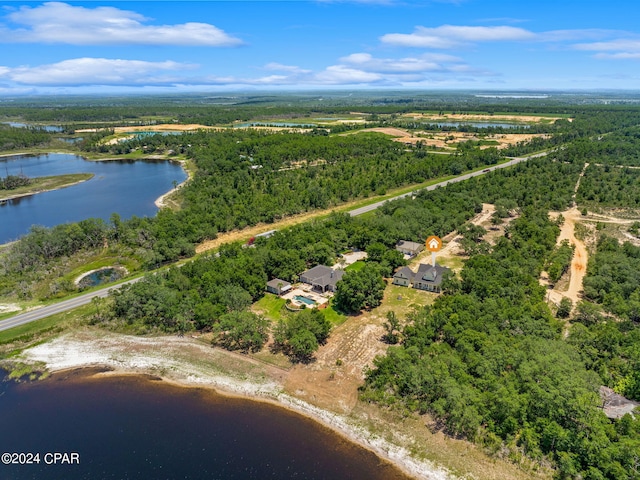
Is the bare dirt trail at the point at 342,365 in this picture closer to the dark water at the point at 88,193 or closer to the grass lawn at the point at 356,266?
the grass lawn at the point at 356,266

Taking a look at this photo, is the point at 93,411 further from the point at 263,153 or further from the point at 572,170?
the point at 572,170

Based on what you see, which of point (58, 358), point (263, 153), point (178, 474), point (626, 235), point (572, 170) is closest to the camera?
point (178, 474)

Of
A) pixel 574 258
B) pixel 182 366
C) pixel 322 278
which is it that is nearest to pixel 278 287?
pixel 322 278

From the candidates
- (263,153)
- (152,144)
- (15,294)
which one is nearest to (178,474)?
(15,294)

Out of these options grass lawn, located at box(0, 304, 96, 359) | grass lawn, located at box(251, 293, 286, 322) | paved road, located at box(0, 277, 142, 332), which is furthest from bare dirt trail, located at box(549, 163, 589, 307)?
paved road, located at box(0, 277, 142, 332)

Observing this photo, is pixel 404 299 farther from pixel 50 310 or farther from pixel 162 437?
pixel 50 310

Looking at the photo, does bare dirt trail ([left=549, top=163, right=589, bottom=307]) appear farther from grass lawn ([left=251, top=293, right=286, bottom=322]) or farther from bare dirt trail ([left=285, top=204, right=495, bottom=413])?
grass lawn ([left=251, top=293, right=286, bottom=322])
